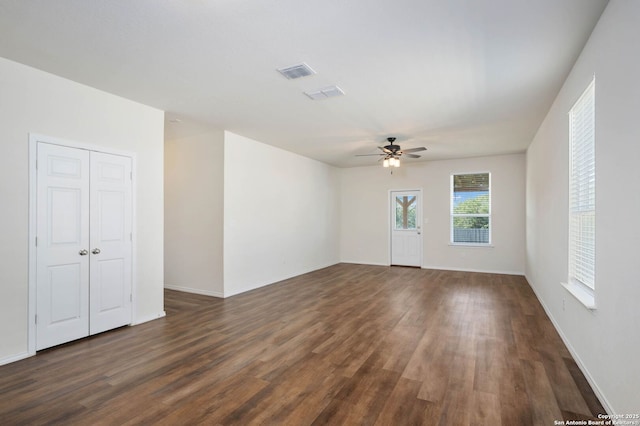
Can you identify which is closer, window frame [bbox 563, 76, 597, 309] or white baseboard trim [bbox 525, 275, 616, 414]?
white baseboard trim [bbox 525, 275, 616, 414]

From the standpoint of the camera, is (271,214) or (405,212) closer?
(271,214)

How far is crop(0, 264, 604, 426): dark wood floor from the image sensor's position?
7.38ft

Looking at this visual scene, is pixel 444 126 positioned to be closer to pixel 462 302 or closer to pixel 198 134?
pixel 462 302

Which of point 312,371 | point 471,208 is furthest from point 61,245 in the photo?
point 471,208

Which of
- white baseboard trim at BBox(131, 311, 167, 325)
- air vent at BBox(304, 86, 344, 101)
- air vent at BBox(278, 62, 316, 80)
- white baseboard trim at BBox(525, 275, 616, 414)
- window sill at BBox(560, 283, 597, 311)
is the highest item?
air vent at BBox(278, 62, 316, 80)

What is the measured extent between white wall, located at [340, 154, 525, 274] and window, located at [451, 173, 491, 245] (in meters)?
0.14

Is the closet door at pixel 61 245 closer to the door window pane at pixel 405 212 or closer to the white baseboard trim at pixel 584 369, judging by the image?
the white baseboard trim at pixel 584 369

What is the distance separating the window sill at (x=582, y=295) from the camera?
8.39ft

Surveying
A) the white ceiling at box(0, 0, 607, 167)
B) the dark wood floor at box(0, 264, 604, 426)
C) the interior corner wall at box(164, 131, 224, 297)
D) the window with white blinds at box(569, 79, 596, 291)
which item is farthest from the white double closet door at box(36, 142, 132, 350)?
the window with white blinds at box(569, 79, 596, 291)

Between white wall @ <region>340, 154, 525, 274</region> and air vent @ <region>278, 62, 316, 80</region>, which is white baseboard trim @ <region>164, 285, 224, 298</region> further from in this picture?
white wall @ <region>340, 154, 525, 274</region>

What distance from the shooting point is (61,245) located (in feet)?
11.4

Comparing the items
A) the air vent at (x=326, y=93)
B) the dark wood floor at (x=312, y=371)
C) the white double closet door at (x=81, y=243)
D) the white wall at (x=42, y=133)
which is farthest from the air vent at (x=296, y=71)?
the dark wood floor at (x=312, y=371)

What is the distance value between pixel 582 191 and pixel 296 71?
291cm

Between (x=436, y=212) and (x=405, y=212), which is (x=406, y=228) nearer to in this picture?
(x=405, y=212)
